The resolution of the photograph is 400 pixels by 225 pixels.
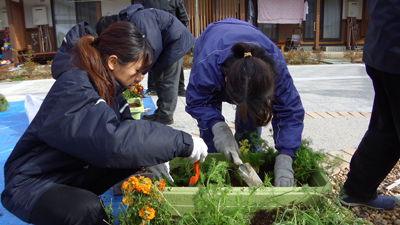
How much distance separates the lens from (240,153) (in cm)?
214

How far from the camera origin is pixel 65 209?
1475 mm

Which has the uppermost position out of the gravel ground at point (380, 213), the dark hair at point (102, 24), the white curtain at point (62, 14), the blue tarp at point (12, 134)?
the white curtain at point (62, 14)

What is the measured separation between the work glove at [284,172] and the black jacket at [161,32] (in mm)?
1879

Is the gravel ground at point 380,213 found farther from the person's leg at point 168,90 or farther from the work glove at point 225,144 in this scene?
the person's leg at point 168,90

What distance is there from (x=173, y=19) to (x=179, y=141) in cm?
258

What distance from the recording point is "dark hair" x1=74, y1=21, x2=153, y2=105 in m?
1.58

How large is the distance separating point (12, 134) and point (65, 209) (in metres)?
2.69

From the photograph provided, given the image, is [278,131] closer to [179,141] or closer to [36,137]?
[179,141]

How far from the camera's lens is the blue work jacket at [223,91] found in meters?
2.08

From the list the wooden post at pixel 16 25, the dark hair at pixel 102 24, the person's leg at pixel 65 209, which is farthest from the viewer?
the wooden post at pixel 16 25

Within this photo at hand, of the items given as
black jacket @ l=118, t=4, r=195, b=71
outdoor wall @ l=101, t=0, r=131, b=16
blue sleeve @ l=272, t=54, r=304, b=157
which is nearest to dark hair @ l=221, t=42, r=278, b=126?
blue sleeve @ l=272, t=54, r=304, b=157

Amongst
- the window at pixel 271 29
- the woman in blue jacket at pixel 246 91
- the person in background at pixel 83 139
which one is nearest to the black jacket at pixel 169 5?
the woman in blue jacket at pixel 246 91

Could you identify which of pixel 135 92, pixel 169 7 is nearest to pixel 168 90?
pixel 135 92

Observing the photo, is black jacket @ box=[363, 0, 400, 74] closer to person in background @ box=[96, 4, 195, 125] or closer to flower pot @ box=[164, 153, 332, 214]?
flower pot @ box=[164, 153, 332, 214]
